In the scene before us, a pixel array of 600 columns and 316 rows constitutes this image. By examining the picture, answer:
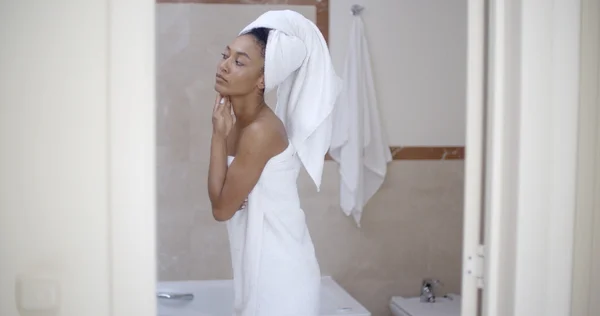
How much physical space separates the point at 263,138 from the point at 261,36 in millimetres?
309

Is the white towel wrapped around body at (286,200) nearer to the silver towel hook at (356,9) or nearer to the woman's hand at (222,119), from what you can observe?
the woman's hand at (222,119)

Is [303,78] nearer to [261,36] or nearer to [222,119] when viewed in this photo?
[261,36]

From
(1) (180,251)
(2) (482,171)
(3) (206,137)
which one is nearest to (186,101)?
(3) (206,137)

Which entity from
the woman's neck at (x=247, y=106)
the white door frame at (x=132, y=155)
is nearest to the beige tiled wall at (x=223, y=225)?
the woman's neck at (x=247, y=106)

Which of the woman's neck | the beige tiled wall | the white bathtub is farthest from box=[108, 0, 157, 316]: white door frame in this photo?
the beige tiled wall

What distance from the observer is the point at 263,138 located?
1866mm

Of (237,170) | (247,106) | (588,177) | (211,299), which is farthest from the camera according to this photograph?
(211,299)

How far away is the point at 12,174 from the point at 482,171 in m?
0.90

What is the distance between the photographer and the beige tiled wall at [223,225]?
3.04 m

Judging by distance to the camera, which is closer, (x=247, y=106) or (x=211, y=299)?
(x=247, y=106)

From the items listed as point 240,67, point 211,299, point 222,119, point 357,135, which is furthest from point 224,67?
point 211,299

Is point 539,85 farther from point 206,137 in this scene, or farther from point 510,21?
point 206,137

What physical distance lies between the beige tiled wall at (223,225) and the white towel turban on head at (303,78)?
45.1 inches

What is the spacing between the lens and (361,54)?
3.16 meters
